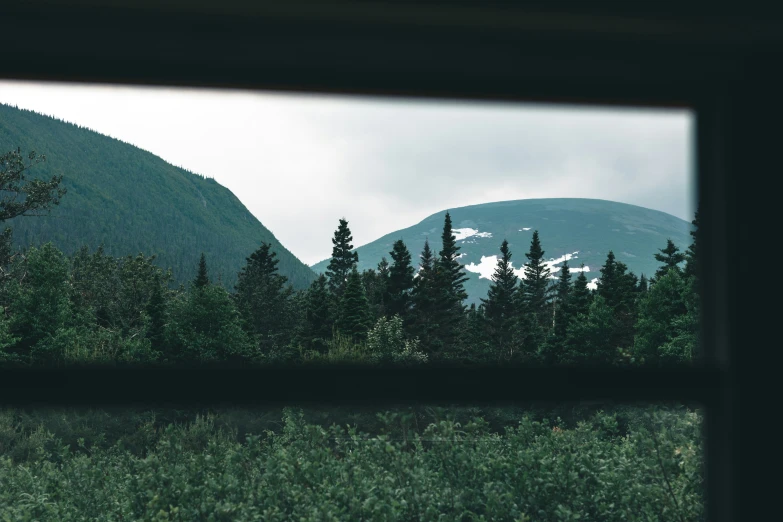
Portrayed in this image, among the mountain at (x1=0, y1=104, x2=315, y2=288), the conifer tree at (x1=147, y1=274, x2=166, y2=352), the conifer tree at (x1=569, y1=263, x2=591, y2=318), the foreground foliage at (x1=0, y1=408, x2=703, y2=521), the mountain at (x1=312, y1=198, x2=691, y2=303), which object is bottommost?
the foreground foliage at (x1=0, y1=408, x2=703, y2=521)

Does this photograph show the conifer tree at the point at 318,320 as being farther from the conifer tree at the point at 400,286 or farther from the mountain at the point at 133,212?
the conifer tree at the point at 400,286

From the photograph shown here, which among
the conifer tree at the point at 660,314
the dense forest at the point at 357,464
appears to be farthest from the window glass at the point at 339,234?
the dense forest at the point at 357,464

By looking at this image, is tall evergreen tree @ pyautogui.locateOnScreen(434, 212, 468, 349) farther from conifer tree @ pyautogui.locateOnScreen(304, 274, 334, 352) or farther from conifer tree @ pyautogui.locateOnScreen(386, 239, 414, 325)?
conifer tree @ pyautogui.locateOnScreen(304, 274, 334, 352)

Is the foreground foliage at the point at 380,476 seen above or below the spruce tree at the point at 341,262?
below

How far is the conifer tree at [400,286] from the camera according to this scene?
10.1 metres

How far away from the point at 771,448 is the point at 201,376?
0.41 metres

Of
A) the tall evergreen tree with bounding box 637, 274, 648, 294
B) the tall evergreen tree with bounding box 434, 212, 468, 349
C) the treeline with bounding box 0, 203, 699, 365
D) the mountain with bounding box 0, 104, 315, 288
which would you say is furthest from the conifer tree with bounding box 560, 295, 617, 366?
the mountain with bounding box 0, 104, 315, 288

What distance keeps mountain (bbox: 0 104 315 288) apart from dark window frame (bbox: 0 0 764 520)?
7.95 meters

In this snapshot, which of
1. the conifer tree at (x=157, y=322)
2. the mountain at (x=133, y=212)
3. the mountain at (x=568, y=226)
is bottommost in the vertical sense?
the conifer tree at (x=157, y=322)

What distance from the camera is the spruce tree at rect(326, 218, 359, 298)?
748cm

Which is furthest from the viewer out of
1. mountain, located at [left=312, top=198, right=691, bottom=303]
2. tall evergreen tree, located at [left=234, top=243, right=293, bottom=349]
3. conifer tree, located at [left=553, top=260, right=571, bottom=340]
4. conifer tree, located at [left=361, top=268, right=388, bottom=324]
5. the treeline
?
conifer tree, located at [left=361, top=268, right=388, bottom=324]

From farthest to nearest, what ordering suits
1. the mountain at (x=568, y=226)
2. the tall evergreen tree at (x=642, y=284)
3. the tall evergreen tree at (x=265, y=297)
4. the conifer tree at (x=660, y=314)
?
1. the tall evergreen tree at (x=265, y=297)
2. the tall evergreen tree at (x=642, y=284)
3. the conifer tree at (x=660, y=314)
4. the mountain at (x=568, y=226)

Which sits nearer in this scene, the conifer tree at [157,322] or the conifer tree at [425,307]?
the conifer tree at [157,322]

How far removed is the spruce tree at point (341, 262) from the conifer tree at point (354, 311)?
10 centimetres
